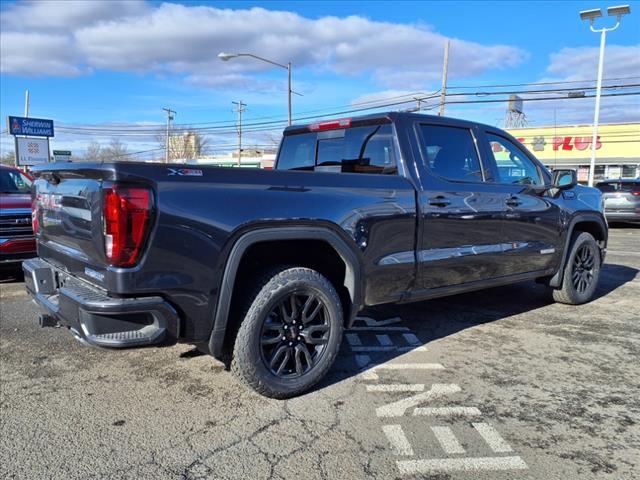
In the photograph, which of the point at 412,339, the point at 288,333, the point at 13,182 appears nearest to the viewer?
the point at 288,333

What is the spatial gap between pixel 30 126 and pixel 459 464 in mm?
29077

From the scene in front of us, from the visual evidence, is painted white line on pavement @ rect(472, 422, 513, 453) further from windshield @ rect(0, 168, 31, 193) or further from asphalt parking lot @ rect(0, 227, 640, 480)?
windshield @ rect(0, 168, 31, 193)

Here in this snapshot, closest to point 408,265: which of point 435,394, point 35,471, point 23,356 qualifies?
point 435,394

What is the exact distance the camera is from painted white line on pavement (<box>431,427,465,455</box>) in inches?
111

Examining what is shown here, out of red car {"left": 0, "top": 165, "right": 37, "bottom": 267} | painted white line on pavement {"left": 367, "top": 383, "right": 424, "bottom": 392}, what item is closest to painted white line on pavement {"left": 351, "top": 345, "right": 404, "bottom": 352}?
painted white line on pavement {"left": 367, "top": 383, "right": 424, "bottom": 392}

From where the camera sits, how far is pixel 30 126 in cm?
2633

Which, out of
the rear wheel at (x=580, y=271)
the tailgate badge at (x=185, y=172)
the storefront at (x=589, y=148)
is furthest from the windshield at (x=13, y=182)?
the storefront at (x=589, y=148)

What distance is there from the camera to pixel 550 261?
5.42 m

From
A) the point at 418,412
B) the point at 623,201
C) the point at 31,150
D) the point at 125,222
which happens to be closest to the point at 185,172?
the point at 125,222

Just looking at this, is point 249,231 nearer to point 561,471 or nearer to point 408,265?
point 408,265

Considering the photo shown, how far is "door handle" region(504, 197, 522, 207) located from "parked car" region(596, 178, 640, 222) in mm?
12192

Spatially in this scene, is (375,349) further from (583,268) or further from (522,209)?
(583,268)

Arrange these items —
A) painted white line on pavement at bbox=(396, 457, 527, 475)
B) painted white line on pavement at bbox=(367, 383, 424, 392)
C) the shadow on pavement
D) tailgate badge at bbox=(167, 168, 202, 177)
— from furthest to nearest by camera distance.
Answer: the shadow on pavement, painted white line on pavement at bbox=(367, 383, 424, 392), tailgate badge at bbox=(167, 168, 202, 177), painted white line on pavement at bbox=(396, 457, 527, 475)

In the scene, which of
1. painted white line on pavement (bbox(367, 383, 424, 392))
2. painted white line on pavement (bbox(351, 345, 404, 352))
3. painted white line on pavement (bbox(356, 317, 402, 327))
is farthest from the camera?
painted white line on pavement (bbox(356, 317, 402, 327))
